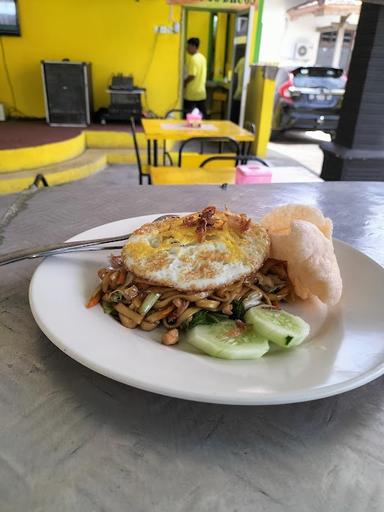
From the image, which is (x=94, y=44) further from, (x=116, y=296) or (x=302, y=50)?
(x=116, y=296)

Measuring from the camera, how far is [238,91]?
26.7ft

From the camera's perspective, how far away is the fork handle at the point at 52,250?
86 cm

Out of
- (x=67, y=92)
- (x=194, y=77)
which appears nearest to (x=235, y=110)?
(x=194, y=77)

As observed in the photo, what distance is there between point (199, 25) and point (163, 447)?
11765 millimetres

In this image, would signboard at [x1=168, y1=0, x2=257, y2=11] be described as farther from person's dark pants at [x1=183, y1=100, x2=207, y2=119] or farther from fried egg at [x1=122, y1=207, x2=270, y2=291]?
fried egg at [x1=122, y1=207, x2=270, y2=291]

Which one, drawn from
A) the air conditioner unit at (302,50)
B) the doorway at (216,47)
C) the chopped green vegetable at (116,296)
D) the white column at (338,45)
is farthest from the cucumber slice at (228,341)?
the white column at (338,45)

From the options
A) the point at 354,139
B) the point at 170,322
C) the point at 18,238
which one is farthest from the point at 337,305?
the point at 354,139

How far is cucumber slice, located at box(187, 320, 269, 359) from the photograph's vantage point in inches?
25.8

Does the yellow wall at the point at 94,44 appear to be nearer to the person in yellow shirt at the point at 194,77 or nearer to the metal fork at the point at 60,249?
the person in yellow shirt at the point at 194,77

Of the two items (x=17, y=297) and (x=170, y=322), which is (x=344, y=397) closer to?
(x=170, y=322)

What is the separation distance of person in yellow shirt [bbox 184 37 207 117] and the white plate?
7.23 meters

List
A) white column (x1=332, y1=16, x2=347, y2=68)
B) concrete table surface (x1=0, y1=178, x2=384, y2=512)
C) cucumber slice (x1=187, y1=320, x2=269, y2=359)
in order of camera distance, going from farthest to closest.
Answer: white column (x1=332, y1=16, x2=347, y2=68) → cucumber slice (x1=187, y1=320, x2=269, y2=359) → concrete table surface (x1=0, y1=178, x2=384, y2=512)

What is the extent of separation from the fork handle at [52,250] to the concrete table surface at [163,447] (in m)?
0.14

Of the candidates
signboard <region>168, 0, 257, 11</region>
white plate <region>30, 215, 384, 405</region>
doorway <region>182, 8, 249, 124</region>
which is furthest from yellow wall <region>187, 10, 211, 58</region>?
white plate <region>30, 215, 384, 405</region>
